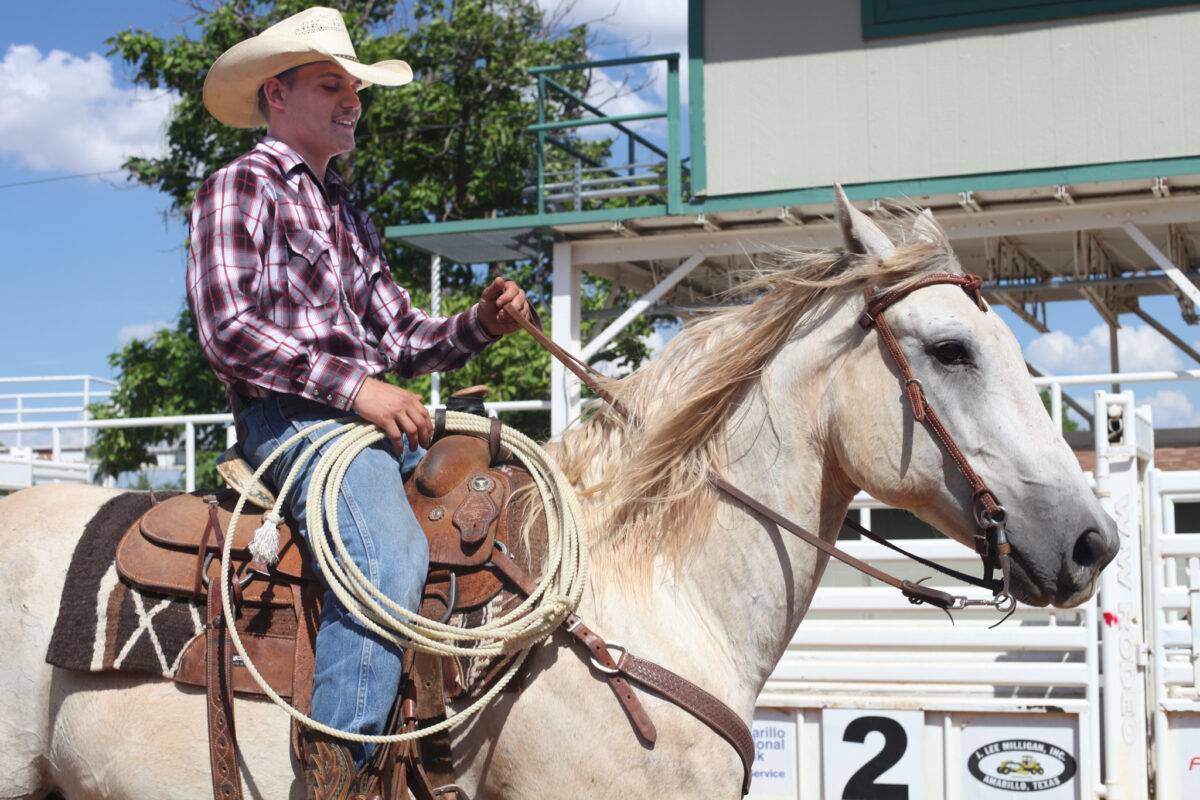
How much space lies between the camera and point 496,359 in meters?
15.3

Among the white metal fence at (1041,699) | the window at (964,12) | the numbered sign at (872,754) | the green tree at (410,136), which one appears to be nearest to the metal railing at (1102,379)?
the white metal fence at (1041,699)

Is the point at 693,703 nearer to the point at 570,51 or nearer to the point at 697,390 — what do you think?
the point at 697,390

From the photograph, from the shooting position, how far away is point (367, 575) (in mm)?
2664

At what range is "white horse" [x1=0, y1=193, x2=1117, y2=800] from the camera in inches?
102

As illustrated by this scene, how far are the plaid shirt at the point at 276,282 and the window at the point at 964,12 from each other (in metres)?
7.58

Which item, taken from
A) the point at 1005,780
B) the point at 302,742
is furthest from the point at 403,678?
the point at 1005,780

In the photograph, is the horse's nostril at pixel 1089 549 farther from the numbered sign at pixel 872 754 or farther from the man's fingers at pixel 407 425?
the numbered sign at pixel 872 754

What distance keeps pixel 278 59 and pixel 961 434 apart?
6.49ft

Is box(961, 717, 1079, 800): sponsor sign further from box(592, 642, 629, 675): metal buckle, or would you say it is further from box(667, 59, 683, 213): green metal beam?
box(667, 59, 683, 213): green metal beam

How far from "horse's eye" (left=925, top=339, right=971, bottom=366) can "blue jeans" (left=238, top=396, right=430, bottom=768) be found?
1283 millimetres

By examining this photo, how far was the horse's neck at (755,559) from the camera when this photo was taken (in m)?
2.82

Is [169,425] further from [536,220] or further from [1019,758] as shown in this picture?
[1019,758]

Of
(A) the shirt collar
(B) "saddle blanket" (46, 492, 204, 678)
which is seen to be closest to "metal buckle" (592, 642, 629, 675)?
(B) "saddle blanket" (46, 492, 204, 678)

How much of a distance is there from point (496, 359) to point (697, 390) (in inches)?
493
